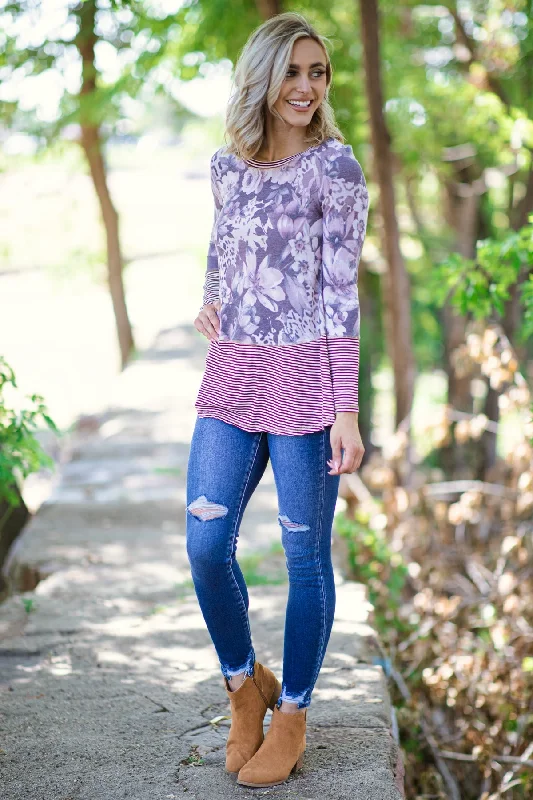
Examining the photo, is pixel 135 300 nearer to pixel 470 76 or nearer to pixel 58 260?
pixel 58 260

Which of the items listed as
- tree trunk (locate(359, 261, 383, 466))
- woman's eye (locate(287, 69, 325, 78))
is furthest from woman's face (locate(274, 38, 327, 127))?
tree trunk (locate(359, 261, 383, 466))

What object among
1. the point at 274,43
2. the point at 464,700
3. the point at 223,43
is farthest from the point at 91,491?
the point at 274,43

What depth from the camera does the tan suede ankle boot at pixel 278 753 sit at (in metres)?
2.42

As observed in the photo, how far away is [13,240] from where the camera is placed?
14.8 metres

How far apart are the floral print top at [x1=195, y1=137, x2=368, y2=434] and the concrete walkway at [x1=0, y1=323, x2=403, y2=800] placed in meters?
0.97

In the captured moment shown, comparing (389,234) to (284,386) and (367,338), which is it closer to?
(367,338)

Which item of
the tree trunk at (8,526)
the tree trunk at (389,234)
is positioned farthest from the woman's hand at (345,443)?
the tree trunk at (389,234)

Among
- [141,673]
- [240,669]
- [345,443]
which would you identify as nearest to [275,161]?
[345,443]

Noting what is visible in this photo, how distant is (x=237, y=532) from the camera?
2453 millimetres

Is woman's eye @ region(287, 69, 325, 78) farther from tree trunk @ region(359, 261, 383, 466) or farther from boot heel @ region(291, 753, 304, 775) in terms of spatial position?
tree trunk @ region(359, 261, 383, 466)

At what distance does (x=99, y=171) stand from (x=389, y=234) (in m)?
5.40

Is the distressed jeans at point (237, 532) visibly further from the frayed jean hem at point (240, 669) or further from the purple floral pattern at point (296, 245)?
the purple floral pattern at point (296, 245)

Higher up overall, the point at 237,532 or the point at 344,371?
the point at 344,371

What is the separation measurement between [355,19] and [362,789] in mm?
9938
